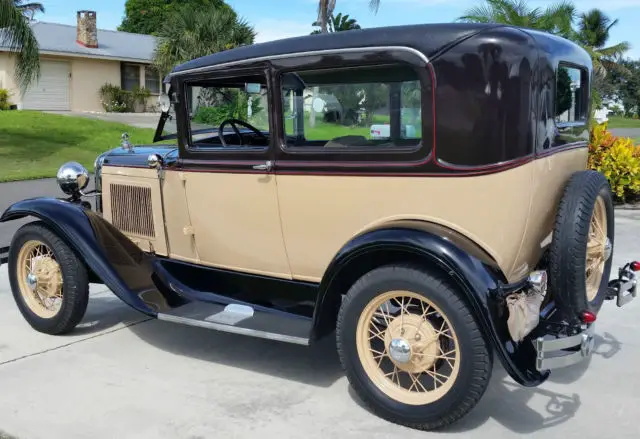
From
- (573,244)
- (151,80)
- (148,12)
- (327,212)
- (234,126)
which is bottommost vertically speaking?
(573,244)

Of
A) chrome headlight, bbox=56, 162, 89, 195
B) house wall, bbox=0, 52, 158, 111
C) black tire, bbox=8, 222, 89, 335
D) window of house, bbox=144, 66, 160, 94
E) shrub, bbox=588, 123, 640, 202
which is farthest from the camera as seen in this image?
window of house, bbox=144, 66, 160, 94

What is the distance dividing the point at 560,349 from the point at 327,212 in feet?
4.34

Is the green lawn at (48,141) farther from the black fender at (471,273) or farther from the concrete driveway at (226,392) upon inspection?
the black fender at (471,273)

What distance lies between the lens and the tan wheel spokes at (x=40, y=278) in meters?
4.38

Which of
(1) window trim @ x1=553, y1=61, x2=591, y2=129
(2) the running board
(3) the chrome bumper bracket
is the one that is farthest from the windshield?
(3) the chrome bumper bracket

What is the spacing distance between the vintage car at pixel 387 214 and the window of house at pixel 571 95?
0.08 ft

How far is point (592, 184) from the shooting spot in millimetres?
3332

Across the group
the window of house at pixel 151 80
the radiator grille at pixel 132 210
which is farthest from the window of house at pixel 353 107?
the window of house at pixel 151 80

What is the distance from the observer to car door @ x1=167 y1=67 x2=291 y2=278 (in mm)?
3668

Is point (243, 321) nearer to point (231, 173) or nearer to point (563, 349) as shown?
point (231, 173)

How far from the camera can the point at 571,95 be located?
367cm

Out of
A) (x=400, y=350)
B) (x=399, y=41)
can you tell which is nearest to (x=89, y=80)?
(x=399, y=41)

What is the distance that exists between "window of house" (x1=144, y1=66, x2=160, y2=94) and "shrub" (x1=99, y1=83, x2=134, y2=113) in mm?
2041

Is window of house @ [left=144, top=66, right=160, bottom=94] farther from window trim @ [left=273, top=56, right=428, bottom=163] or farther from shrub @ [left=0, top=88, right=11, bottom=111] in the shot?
window trim @ [left=273, top=56, right=428, bottom=163]
